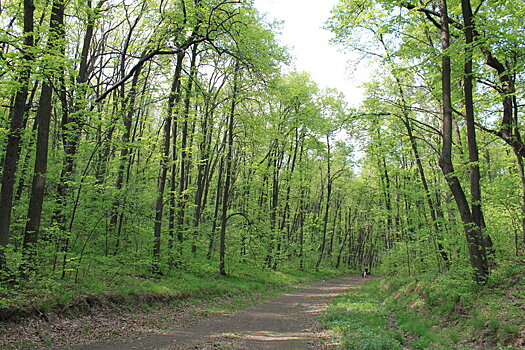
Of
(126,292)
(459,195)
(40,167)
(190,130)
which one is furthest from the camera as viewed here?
(190,130)

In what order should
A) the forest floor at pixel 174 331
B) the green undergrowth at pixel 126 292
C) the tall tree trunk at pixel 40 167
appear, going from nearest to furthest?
the forest floor at pixel 174 331 → the green undergrowth at pixel 126 292 → the tall tree trunk at pixel 40 167

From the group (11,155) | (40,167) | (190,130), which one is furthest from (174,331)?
(190,130)

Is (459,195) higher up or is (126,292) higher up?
(459,195)

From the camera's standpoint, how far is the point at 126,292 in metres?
9.10

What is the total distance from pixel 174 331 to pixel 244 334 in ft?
5.54

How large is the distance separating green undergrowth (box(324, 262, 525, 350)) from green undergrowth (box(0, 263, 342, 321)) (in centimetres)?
487

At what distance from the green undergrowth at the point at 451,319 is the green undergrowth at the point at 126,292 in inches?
192

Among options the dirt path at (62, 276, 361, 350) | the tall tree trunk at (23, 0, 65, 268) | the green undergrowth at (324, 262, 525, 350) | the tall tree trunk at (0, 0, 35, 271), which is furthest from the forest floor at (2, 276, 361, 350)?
the tall tree trunk at (23, 0, 65, 268)

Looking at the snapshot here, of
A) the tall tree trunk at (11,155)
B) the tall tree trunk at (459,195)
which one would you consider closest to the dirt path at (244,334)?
the tall tree trunk at (11,155)

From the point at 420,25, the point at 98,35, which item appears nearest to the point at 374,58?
the point at 420,25

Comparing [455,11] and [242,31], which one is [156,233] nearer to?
[242,31]

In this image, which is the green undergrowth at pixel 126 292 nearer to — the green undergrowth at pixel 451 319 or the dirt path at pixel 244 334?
the dirt path at pixel 244 334

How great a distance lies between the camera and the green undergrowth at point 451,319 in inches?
246

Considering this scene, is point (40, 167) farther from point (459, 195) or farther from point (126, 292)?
point (459, 195)
